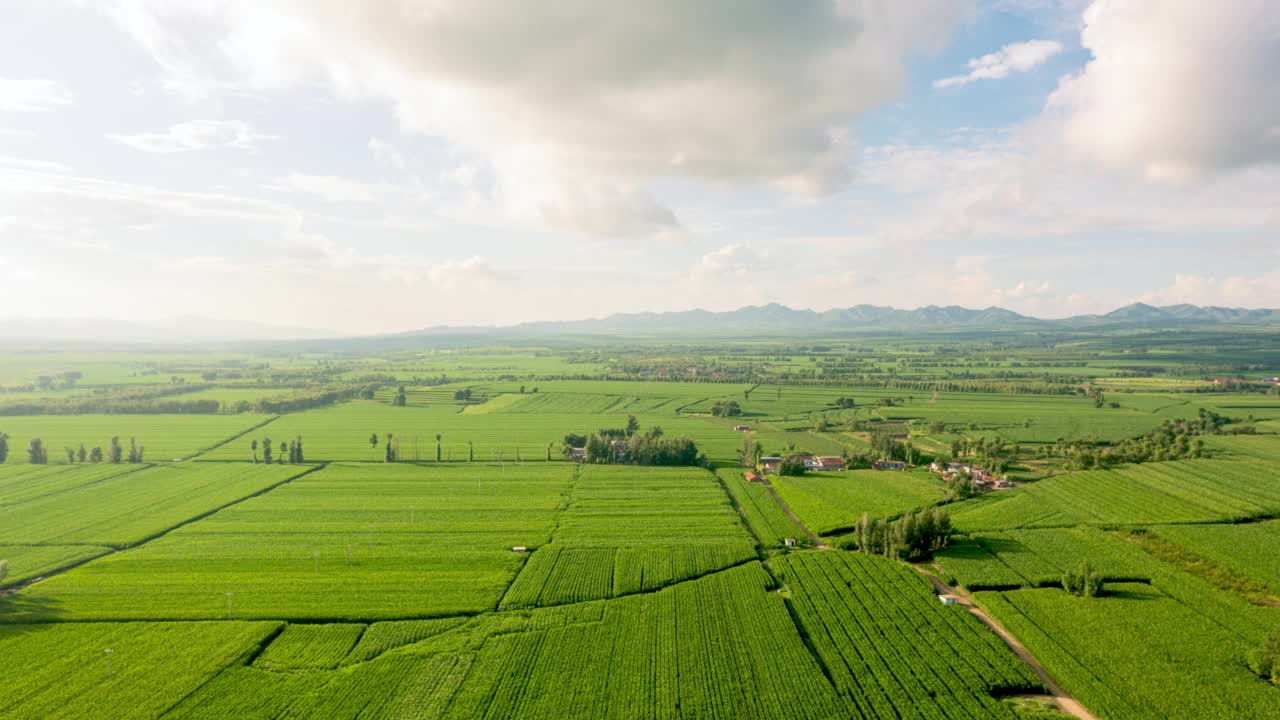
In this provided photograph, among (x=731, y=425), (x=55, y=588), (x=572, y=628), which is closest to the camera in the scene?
(x=572, y=628)

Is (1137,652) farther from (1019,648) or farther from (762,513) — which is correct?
(762,513)

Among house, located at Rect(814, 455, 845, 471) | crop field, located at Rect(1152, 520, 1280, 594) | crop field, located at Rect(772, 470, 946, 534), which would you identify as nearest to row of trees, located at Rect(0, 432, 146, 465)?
crop field, located at Rect(772, 470, 946, 534)

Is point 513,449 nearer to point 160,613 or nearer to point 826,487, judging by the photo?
point 826,487

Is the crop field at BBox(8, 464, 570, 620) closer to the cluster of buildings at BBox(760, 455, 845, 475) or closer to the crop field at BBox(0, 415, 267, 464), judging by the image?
the cluster of buildings at BBox(760, 455, 845, 475)

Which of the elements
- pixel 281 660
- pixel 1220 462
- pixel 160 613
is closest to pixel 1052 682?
pixel 281 660

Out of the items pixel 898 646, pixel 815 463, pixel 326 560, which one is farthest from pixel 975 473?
pixel 326 560

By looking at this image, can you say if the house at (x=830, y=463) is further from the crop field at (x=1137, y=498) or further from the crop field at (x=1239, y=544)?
the crop field at (x=1239, y=544)

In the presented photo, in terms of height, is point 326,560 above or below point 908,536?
below

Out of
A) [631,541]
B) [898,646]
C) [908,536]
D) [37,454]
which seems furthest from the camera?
[37,454]
